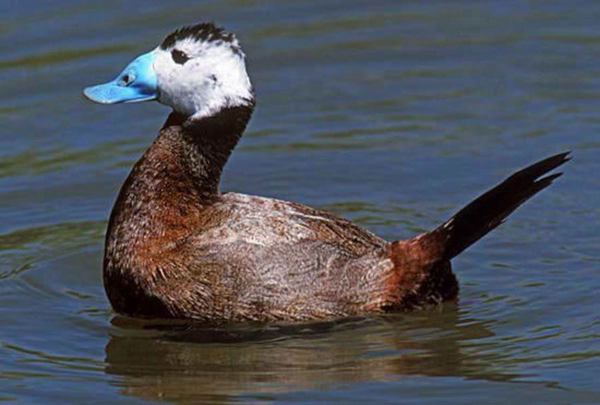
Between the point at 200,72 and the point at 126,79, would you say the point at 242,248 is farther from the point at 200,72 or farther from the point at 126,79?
the point at 126,79

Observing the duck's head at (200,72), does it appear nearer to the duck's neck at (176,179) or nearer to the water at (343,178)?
the duck's neck at (176,179)

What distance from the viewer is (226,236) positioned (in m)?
8.54

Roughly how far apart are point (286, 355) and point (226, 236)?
0.63 meters

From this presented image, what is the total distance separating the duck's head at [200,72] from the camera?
8.71 metres

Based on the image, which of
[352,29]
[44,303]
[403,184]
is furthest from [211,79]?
[352,29]

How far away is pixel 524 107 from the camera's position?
1145 centimetres

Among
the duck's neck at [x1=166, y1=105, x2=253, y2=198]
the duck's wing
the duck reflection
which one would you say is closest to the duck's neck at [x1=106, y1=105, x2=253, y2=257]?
the duck's neck at [x1=166, y1=105, x2=253, y2=198]

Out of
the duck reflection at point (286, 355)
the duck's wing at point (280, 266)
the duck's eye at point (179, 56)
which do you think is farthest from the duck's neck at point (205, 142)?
the duck reflection at point (286, 355)

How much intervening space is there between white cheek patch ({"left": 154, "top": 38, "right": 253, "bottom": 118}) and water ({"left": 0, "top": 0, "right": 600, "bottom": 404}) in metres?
1.07

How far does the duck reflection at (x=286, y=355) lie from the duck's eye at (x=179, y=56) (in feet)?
4.05

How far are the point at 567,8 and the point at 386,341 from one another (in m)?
5.14

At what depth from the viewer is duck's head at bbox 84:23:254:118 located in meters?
8.71

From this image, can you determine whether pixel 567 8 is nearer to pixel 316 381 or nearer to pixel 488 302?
pixel 488 302

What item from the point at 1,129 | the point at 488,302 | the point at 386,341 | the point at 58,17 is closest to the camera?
the point at 386,341
